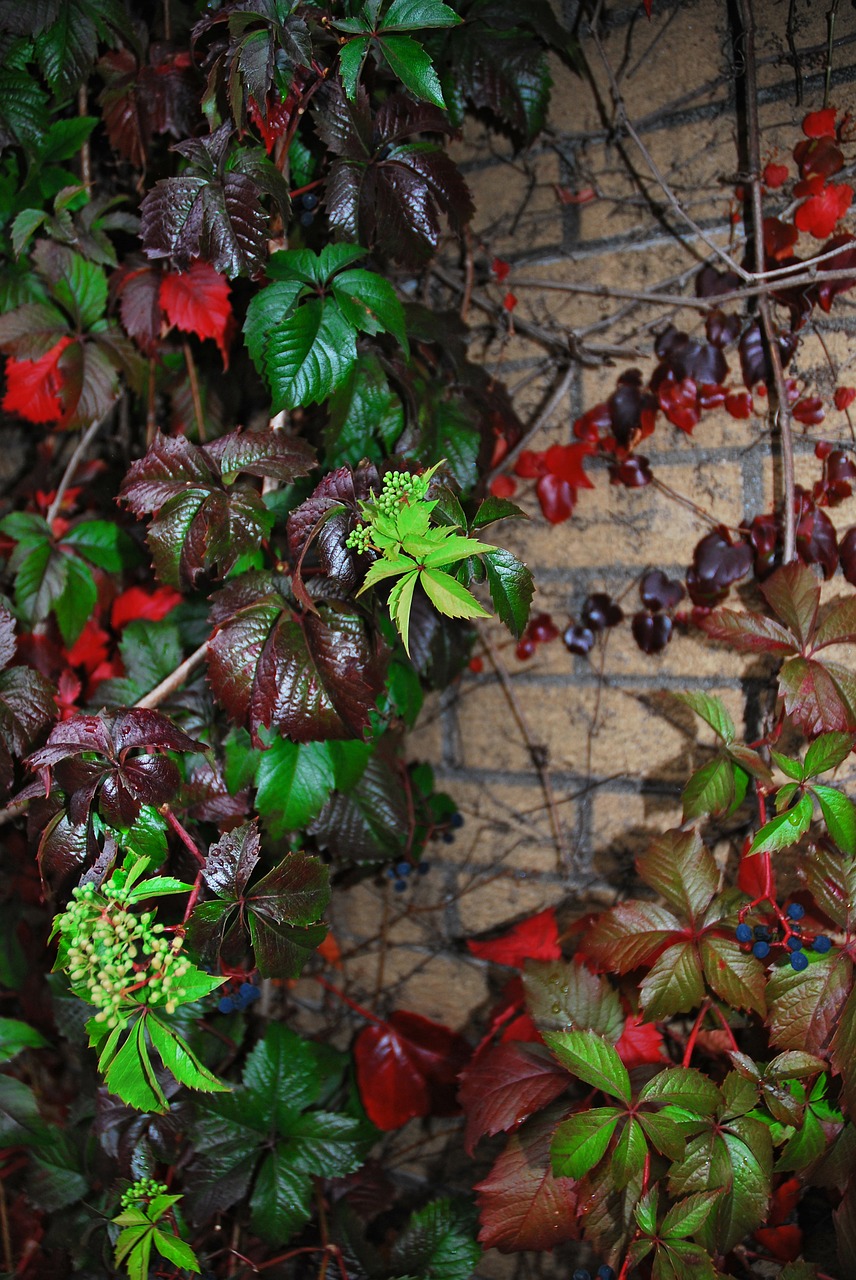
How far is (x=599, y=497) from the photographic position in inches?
45.1

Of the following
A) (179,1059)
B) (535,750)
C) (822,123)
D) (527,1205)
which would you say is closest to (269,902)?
(179,1059)

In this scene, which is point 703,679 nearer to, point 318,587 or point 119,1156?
point 318,587

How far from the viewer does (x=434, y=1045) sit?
122cm

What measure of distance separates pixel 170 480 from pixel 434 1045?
83 cm

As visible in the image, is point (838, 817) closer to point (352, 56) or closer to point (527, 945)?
point (527, 945)

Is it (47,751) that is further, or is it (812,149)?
(812,149)

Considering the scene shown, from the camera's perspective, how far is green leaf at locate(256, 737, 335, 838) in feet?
3.17

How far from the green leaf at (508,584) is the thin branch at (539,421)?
36 centimetres

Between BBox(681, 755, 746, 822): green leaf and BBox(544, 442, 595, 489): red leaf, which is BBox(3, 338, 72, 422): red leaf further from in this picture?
BBox(681, 755, 746, 822): green leaf

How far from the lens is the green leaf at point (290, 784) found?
96 centimetres

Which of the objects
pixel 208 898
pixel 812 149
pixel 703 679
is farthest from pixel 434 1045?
pixel 812 149

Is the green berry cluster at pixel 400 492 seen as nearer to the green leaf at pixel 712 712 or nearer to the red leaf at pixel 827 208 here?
the green leaf at pixel 712 712

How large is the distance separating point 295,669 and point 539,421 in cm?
50

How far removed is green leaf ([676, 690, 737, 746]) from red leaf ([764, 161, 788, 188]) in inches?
22.7
